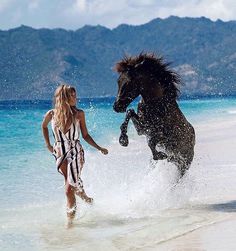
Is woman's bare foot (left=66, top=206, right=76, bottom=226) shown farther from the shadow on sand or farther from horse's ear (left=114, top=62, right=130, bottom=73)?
horse's ear (left=114, top=62, right=130, bottom=73)

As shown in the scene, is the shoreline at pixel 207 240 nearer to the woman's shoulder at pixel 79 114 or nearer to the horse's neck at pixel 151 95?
the woman's shoulder at pixel 79 114

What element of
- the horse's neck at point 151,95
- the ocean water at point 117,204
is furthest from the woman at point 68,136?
the horse's neck at point 151,95

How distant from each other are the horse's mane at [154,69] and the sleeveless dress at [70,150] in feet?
4.64

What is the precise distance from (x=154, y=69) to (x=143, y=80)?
0.25 meters

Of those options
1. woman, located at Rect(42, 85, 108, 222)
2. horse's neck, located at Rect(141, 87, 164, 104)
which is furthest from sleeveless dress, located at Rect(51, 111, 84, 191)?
horse's neck, located at Rect(141, 87, 164, 104)

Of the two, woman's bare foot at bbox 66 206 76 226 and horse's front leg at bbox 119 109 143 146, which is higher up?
horse's front leg at bbox 119 109 143 146

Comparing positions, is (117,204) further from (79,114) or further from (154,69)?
(154,69)

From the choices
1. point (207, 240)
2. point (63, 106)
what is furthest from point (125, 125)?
point (207, 240)

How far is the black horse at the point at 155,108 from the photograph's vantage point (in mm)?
7727

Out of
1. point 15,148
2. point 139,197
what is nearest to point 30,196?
point 139,197

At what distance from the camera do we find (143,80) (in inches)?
310

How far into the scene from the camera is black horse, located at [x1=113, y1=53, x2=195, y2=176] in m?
7.73

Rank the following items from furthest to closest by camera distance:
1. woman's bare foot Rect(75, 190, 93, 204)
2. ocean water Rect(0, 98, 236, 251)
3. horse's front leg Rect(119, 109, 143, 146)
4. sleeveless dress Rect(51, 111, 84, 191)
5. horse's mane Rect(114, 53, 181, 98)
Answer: horse's mane Rect(114, 53, 181, 98) → horse's front leg Rect(119, 109, 143, 146) → woman's bare foot Rect(75, 190, 93, 204) → sleeveless dress Rect(51, 111, 84, 191) → ocean water Rect(0, 98, 236, 251)

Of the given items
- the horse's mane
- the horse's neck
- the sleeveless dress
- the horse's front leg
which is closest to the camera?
the sleeveless dress
